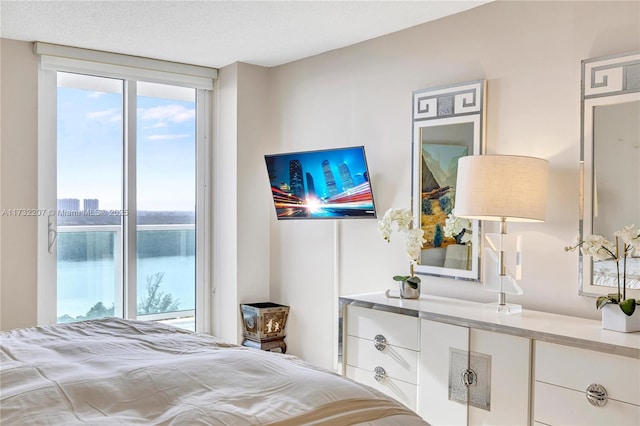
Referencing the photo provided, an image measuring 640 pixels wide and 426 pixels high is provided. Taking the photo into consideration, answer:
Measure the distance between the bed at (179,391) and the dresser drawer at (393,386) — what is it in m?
1.15

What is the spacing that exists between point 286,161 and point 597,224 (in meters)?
2.23

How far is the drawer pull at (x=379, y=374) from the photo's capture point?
308cm

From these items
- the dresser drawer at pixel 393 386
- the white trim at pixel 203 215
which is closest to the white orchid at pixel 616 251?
→ the dresser drawer at pixel 393 386

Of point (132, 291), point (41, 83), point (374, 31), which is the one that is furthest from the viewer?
point (132, 291)

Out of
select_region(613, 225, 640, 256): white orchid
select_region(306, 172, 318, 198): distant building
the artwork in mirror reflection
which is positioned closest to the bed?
select_region(613, 225, 640, 256): white orchid

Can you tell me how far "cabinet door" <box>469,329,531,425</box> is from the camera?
95.8 inches

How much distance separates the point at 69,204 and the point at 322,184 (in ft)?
6.31

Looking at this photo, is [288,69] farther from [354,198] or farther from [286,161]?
[354,198]

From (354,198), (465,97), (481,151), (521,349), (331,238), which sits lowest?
(521,349)

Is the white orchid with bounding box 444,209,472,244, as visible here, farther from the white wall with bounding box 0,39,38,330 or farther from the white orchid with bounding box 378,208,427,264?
the white wall with bounding box 0,39,38,330

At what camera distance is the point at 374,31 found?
3.79 m

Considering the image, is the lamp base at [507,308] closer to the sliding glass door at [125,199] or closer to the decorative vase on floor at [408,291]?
the decorative vase on floor at [408,291]

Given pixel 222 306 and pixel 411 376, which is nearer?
pixel 411 376

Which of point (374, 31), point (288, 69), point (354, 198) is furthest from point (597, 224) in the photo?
point (288, 69)
